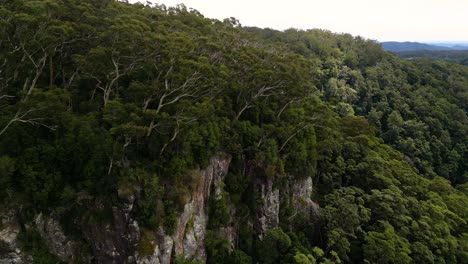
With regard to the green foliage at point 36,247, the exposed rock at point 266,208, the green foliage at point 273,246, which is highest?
the green foliage at point 36,247

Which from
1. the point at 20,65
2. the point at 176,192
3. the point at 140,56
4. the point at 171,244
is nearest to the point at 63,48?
the point at 20,65

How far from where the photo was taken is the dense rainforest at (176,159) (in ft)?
69.7

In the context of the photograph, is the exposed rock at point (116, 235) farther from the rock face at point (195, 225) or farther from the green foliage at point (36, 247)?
the green foliage at point (36, 247)

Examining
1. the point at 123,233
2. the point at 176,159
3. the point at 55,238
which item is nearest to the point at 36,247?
the point at 55,238

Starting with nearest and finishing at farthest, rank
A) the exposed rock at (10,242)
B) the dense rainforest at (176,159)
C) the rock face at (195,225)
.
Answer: the exposed rock at (10,242) → the dense rainforest at (176,159) → the rock face at (195,225)

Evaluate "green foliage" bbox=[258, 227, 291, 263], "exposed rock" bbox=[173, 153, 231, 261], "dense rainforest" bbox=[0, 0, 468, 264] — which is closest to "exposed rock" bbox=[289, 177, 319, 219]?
"dense rainforest" bbox=[0, 0, 468, 264]

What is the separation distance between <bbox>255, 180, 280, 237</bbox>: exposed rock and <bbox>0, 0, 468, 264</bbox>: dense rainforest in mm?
135

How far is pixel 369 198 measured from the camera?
3622 centimetres

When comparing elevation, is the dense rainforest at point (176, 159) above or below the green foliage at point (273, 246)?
above

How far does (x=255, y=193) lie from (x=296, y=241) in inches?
237

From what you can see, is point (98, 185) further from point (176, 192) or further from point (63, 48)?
point (63, 48)

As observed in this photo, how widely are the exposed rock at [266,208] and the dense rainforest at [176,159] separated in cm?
13

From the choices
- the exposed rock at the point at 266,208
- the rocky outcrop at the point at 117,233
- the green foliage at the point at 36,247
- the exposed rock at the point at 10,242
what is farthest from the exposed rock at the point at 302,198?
the exposed rock at the point at 10,242

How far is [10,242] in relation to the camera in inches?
789
